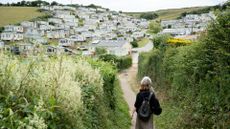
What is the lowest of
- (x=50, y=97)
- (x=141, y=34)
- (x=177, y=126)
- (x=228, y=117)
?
(x=141, y=34)

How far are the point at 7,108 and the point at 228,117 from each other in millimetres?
5767

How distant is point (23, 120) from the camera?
17.6 ft

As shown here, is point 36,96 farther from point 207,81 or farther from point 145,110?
point 207,81

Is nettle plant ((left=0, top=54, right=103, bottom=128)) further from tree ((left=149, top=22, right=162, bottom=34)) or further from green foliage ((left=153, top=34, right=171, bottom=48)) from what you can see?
tree ((left=149, top=22, right=162, bottom=34))

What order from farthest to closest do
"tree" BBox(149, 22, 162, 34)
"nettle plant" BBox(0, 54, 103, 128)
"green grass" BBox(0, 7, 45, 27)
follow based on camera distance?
"green grass" BBox(0, 7, 45, 27)
"tree" BBox(149, 22, 162, 34)
"nettle plant" BBox(0, 54, 103, 128)

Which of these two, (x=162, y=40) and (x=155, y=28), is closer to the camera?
(x=162, y=40)

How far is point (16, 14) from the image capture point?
150m

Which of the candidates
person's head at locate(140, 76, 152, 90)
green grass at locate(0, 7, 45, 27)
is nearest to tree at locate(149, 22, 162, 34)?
green grass at locate(0, 7, 45, 27)

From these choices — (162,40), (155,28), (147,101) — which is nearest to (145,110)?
(147,101)

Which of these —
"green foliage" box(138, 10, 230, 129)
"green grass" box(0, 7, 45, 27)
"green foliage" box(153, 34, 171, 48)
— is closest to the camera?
"green foliage" box(138, 10, 230, 129)

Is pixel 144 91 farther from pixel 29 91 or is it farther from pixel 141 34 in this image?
pixel 141 34

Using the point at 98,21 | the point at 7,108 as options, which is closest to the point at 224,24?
the point at 7,108

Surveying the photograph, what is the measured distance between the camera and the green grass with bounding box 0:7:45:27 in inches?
5429

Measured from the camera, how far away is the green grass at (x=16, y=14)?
13790cm
